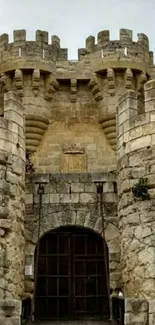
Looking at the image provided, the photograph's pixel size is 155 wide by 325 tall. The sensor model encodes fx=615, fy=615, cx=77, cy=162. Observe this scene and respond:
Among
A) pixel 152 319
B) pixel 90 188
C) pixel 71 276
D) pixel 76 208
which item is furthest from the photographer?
pixel 90 188

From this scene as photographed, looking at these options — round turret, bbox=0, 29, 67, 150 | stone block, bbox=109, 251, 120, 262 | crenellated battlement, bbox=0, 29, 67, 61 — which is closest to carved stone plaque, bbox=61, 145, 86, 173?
round turret, bbox=0, 29, 67, 150

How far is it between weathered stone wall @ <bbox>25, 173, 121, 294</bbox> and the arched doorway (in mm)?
191

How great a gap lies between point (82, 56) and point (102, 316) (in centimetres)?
755

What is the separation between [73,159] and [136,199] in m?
5.94

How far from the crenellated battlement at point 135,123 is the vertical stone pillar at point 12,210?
5.75ft

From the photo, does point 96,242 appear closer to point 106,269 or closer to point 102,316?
point 106,269

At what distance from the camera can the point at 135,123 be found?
10.2 m

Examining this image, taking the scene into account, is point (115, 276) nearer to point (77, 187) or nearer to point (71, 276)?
point (71, 276)

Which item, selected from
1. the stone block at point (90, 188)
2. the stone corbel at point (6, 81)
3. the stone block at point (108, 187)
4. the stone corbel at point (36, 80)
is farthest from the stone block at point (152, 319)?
the stone corbel at point (6, 81)

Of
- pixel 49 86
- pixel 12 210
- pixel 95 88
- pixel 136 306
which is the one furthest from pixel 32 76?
pixel 136 306

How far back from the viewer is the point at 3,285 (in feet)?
31.6

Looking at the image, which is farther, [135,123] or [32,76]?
[32,76]

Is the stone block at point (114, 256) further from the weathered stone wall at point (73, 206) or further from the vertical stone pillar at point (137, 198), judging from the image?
the vertical stone pillar at point (137, 198)

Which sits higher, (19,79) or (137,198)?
(19,79)
